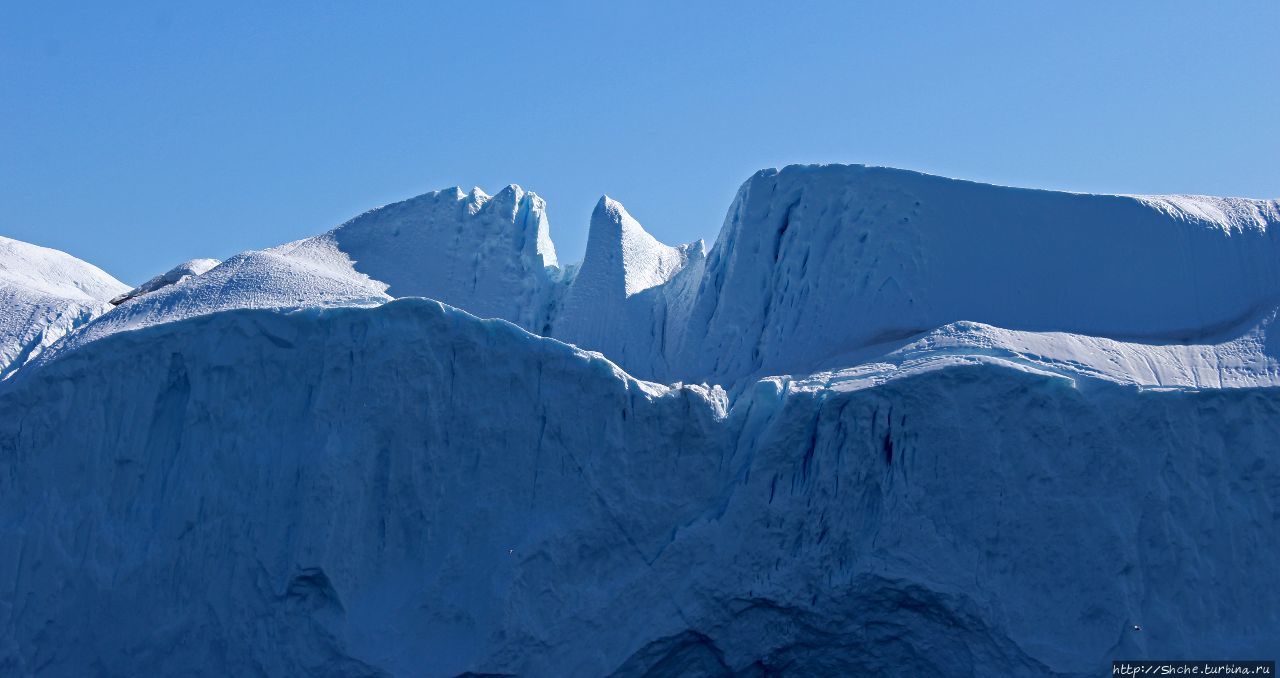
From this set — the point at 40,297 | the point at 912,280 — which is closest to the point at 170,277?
the point at 40,297

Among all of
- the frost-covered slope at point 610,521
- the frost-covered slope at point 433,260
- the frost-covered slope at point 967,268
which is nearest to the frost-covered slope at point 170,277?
the frost-covered slope at point 433,260

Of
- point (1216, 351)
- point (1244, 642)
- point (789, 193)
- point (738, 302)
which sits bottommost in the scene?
point (1244, 642)

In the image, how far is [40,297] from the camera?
1445 centimetres

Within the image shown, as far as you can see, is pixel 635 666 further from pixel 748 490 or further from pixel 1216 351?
pixel 1216 351

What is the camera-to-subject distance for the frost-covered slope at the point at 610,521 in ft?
35.7

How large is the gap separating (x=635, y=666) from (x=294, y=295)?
15.2 feet

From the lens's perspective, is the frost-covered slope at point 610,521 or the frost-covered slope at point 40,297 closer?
the frost-covered slope at point 610,521

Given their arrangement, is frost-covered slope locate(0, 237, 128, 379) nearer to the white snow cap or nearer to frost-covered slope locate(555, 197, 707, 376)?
the white snow cap

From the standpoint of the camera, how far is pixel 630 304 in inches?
539

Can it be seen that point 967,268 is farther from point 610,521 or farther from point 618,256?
point 610,521

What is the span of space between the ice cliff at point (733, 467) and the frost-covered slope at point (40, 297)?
4.55 ft

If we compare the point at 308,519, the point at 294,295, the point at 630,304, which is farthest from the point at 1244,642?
the point at 294,295

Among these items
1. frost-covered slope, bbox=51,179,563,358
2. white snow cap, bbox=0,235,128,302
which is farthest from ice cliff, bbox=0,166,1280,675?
white snow cap, bbox=0,235,128,302

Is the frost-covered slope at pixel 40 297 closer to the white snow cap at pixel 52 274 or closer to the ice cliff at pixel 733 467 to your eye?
the white snow cap at pixel 52 274
